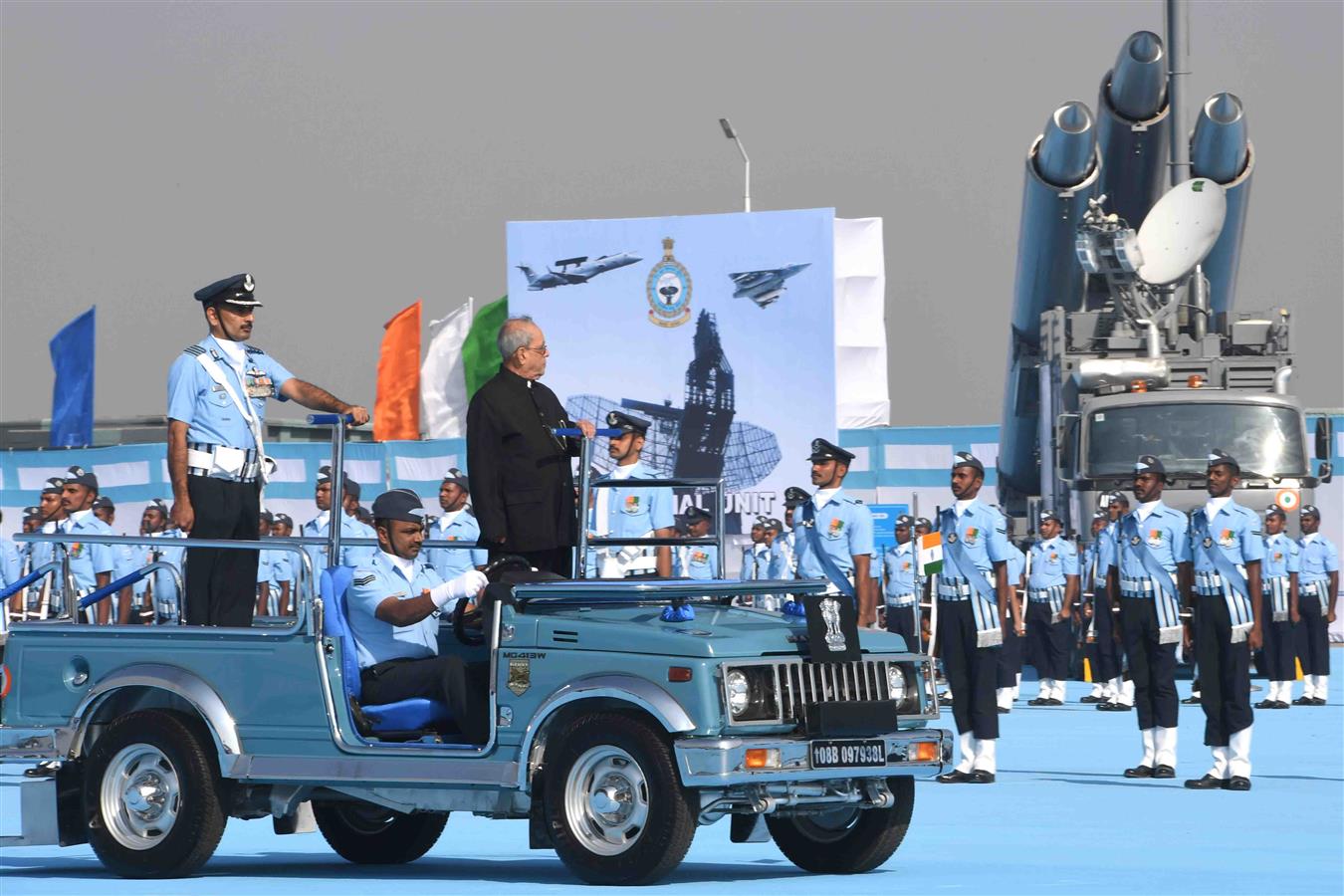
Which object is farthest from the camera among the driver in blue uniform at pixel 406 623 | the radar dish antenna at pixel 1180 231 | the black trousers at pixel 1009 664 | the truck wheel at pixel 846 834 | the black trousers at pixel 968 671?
the radar dish antenna at pixel 1180 231

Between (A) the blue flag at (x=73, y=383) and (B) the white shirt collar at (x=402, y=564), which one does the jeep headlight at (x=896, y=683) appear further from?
(A) the blue flag at (x=73, y=383)

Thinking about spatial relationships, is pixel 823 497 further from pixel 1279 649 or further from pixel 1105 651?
pixel 1279 649

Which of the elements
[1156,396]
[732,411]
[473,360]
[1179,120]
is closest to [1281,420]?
[1156,396]

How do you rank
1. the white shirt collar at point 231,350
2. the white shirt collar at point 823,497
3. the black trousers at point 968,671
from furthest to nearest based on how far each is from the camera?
the white shirt collar at point 823,497 < the black trousers at point 968,671 < the white shirt collar at point 231,350

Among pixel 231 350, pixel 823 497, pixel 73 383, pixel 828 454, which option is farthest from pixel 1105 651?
pixel 73 383

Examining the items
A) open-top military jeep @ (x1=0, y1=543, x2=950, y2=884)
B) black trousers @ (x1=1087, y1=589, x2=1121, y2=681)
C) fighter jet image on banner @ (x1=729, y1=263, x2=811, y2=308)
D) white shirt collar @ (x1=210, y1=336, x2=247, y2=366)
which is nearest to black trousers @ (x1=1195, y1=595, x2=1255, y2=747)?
open-top military jeep @ (x1=0, y1=543, x2=950, y2=884)

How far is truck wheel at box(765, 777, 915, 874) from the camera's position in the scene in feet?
32.4

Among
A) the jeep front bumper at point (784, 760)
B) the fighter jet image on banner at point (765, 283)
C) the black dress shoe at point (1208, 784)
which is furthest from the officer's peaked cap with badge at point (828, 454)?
the fighter jet image on banner at point (765, 283)

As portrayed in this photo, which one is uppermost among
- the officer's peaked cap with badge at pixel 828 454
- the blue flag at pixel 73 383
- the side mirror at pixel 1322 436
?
the blue flag at pixel 73 383

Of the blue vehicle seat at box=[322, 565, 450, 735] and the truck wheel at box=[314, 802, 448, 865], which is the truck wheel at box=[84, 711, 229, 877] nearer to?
the blue vehicle seat at box=[322, 565, 450, 735]

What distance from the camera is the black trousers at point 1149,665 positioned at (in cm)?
1461

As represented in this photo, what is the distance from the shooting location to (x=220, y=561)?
10.4 meters

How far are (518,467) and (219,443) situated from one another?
135 centimetres

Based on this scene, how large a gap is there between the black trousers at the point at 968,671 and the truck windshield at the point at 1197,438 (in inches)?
344
